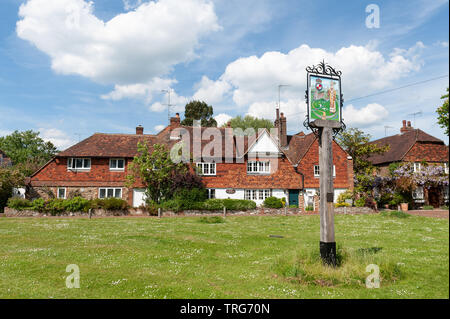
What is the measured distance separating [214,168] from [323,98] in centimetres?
2668

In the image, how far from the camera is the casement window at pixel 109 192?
34.2 metres

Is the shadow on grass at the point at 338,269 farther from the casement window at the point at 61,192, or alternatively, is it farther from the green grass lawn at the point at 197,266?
the casement window at the point at 61,192

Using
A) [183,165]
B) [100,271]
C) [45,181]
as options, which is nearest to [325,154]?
[100,271]

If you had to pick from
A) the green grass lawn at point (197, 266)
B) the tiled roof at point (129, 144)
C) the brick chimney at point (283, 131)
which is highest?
the brick chimney at point (283, 131)

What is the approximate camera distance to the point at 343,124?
9.91 metres

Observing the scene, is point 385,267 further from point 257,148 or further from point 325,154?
point 257,148

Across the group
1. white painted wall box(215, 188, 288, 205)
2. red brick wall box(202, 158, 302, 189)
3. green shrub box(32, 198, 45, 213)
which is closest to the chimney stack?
red brick wall box(202, 158, 302, 189)

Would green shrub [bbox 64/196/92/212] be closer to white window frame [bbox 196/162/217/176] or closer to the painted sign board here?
white window frame [bbox 196/162/217/176]

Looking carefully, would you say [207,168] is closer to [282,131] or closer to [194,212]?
[194,212]

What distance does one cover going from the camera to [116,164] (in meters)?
35.0

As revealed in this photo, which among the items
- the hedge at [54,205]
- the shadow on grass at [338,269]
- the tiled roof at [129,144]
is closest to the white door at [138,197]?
the hedge at [54,205]

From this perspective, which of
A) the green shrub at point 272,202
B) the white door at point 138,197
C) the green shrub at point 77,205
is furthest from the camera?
the white door at point 138,197

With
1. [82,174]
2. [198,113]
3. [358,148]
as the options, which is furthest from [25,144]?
[358,148]
